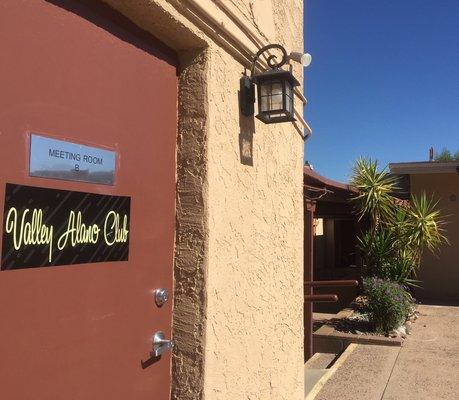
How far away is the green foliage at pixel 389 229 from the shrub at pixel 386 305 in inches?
74.8

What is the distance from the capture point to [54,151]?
1.70m

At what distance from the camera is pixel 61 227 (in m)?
1.73

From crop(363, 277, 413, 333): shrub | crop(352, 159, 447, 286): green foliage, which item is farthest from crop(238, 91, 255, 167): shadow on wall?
crop(352, 159, 447, 286): green foliage

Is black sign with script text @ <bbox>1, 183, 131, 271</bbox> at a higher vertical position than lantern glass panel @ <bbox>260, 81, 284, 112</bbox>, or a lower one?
lower

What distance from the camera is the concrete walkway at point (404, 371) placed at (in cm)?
516

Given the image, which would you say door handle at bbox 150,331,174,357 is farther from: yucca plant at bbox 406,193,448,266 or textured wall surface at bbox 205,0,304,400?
yucca plant at bbox 406,193,448,266

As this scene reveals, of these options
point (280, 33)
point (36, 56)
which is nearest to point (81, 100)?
point (36, 56)

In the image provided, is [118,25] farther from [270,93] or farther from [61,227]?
[270,93]

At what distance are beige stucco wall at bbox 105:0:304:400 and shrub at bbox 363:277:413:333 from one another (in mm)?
4763

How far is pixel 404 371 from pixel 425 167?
6544 millimetres

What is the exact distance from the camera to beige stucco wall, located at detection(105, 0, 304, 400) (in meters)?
2.36

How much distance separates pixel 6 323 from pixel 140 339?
75 centimetres

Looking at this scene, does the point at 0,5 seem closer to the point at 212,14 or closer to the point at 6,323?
the point at 6,323

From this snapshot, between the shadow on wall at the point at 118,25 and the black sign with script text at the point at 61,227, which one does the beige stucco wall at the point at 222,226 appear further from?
the black sign with script text at the point at 61,227
